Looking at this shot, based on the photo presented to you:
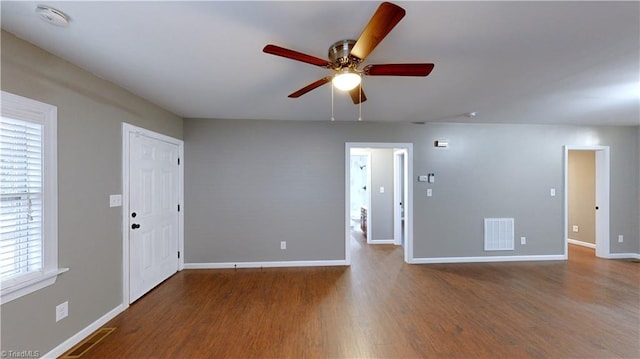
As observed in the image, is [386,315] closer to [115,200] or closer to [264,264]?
[264,264]

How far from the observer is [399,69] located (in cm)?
174

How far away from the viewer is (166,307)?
286 centimetres

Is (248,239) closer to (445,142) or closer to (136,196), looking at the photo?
(136,196)

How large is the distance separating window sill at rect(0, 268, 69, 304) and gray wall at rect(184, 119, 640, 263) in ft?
6.89

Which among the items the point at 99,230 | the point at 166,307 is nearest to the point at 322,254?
the point at 166,307

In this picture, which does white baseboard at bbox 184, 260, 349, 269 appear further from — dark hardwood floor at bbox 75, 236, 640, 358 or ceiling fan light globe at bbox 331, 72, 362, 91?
ceiling fan light globe at bbox 331, 72, 362, 91

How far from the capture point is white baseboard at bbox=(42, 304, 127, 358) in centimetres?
201

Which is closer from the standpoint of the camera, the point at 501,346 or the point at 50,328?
→ the point at 50,328

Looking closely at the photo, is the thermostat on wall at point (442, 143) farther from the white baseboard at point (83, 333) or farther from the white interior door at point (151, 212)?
the white baseboard at point (83, 333)

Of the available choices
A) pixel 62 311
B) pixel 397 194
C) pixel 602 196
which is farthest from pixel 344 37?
pixel 602 196

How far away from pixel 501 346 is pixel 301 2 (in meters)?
2.96

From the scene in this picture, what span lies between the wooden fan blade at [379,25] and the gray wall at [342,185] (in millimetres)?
2790

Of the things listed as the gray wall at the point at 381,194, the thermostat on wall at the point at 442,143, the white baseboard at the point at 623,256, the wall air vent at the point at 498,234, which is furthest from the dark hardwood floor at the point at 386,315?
the thermostat on wall at the point at 442,143

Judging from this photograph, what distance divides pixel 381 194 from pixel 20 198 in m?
5.31
